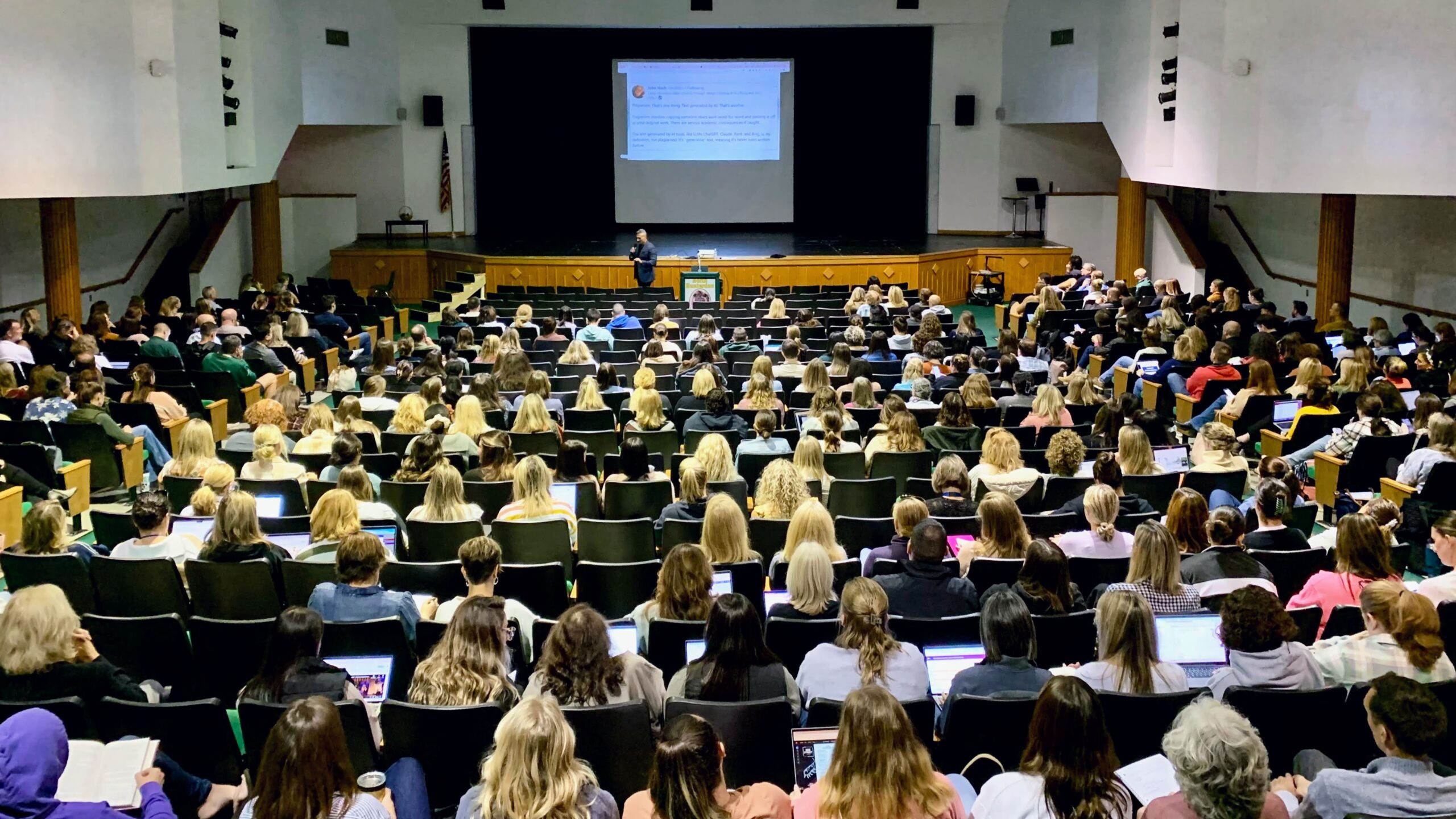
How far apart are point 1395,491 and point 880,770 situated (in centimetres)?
561

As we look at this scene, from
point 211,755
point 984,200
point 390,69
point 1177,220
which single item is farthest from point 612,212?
point 211,755

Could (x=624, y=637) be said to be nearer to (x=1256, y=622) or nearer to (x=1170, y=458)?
(x=1256, y=622)

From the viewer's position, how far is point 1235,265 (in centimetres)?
2072

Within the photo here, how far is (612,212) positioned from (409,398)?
16.8m

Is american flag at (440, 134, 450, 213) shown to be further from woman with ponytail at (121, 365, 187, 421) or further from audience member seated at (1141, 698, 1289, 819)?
audience member seated at (1141, 698, 1289, 819)

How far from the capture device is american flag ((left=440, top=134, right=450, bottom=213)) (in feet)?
76.6

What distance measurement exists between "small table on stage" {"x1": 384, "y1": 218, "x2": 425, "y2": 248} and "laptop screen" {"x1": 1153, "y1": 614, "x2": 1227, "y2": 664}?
19117mm

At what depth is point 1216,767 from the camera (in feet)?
10.8

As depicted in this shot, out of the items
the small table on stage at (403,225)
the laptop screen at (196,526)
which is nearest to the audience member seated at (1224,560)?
the laptop screen at (196,526)

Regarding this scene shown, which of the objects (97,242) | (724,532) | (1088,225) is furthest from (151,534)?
(1088,225)

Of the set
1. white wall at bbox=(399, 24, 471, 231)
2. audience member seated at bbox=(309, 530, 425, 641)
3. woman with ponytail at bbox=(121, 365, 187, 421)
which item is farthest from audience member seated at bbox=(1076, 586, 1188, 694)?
white wall at bbox=(399, 24, 471, 231)

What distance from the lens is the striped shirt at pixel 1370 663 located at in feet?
15.2

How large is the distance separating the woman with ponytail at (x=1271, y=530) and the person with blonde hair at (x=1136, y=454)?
47.8 inches

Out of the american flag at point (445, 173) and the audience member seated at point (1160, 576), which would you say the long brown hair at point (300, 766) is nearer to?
the audience member seated at point (1160, 576)
